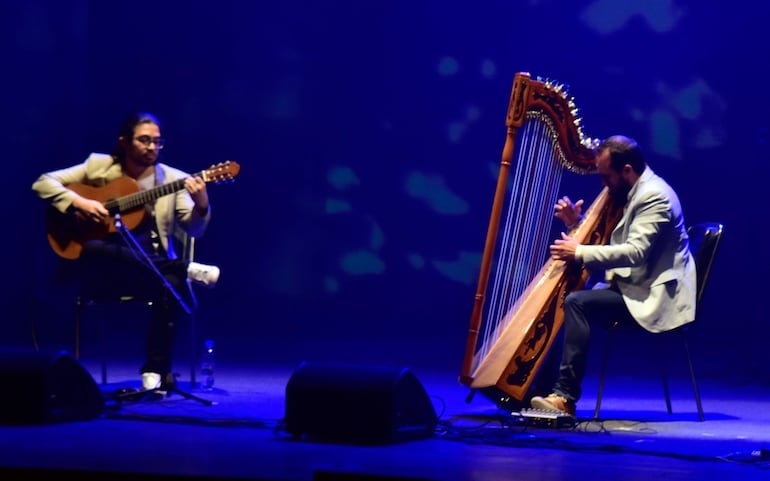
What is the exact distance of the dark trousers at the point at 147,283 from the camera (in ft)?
15.3

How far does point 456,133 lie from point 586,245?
1981 mm

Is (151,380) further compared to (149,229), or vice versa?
(149,229)

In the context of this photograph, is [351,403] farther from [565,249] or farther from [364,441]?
[565,249]

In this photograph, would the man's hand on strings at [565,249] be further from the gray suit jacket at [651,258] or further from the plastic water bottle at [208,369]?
the plastic water bottle at [208,369]

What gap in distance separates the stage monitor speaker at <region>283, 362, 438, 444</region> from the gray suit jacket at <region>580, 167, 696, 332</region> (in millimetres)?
955

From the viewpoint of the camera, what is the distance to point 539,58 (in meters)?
5.78

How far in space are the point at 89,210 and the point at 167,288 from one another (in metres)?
0.44

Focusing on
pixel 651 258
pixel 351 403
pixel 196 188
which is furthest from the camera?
pixel 196 188

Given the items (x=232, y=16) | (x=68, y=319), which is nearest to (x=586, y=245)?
(x=232, y=16)

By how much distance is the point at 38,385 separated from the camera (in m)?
3.58

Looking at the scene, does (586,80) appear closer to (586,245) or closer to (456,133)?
(456,133)

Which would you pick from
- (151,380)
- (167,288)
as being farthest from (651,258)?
(151,380)

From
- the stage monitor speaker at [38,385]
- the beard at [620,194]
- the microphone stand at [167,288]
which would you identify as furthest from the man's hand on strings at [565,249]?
the stage monitor speaker at [38,385]

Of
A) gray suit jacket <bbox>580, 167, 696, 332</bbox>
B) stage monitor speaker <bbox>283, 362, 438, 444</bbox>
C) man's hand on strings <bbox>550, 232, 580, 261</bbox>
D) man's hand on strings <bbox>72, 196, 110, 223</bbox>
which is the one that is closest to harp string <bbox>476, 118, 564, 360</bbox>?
man's hand on strings <bbox>550, 232, 580, 261</bbox>
